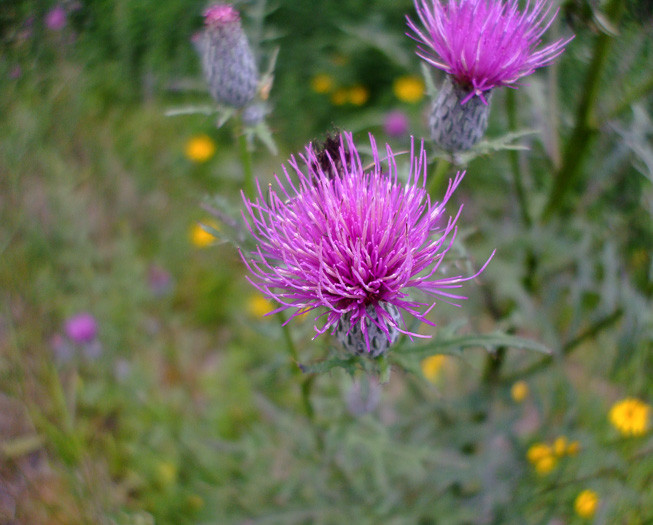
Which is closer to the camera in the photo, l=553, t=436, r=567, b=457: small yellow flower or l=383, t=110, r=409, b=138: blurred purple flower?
l=553, t=436, r=567, b=457: small yellow flower

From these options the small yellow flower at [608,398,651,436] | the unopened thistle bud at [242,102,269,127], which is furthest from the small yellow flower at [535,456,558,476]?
the unopened thistle bud at [242,102,269,127]

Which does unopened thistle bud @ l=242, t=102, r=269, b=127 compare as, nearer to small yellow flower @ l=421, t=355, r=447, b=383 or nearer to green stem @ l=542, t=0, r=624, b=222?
green stem @ l=542, t=0, r=624, b=222

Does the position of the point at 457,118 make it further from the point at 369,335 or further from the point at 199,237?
the point at 199,237

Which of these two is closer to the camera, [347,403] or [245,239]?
[245,239]

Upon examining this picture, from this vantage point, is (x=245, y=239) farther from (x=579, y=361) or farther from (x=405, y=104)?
(x=405, y=104)

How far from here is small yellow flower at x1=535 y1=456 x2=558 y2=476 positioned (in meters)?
2.65

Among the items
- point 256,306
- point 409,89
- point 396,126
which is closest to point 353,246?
point 256,306

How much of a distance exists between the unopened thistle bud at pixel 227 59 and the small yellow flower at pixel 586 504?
2.54m

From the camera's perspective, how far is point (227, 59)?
1839 mm

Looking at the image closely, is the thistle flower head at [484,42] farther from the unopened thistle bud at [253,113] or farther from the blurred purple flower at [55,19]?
the blurred purple flower at [55,19]

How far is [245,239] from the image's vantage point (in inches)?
61.4

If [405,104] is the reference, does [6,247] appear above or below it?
above

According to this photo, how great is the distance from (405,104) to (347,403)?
3916 mm

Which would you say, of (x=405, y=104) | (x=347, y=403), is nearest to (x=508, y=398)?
(x=347, y=403)
